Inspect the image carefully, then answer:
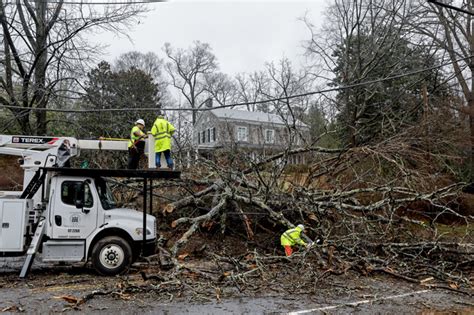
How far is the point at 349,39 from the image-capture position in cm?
2383

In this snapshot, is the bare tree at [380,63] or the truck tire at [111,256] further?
the bare tree at [380,63]

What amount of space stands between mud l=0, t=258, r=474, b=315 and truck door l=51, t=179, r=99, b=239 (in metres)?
0.99

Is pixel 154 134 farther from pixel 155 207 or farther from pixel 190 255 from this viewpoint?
pixel 155 207

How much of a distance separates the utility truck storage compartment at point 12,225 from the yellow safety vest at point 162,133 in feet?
10.1

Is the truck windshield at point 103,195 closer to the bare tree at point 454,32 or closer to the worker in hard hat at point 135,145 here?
the worker in hard hat at point 135,145

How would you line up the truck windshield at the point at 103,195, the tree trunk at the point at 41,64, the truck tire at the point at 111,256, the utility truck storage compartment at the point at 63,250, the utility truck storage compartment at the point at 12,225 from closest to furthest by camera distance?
the utility truck storage compartment at the point at 12,225, the utility truck storage compartment at the point at 63,250, the truck tire at the point at 111,256, the truck windshield at the point at 103,195, the tree trunk at the point at 41,64

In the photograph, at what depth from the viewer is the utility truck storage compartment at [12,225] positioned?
8.44 m

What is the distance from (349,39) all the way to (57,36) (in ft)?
51.3

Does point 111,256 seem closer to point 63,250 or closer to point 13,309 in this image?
point 63,250

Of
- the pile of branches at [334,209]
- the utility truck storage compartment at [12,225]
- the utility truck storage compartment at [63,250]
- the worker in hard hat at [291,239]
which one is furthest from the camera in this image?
the worker in hard hat at [291,239]

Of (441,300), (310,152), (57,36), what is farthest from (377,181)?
(57,36)

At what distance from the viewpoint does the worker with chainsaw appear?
9258 millimetres

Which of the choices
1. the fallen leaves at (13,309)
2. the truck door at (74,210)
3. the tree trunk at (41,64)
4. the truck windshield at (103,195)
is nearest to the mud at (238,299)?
the fallen leaves at (13,309)

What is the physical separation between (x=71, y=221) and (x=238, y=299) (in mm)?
4062
